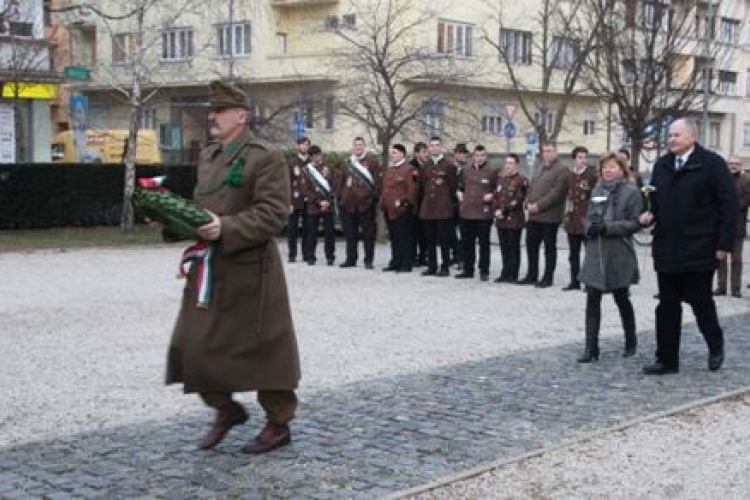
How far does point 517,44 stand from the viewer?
4697 cm

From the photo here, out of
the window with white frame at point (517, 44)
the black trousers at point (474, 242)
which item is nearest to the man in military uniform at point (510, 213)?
the black trousers at point (474, 242)

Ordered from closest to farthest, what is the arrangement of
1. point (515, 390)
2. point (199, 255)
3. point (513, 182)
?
point (199, 255) → point (515, 390) → point (513, 182)

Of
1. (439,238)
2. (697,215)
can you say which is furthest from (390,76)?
(697,215)

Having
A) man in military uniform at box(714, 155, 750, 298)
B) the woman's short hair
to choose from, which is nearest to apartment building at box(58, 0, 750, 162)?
man in military uniform at box(714, 155, 750, 298)

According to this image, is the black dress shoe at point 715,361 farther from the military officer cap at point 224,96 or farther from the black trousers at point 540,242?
the black trousers at point 540,242

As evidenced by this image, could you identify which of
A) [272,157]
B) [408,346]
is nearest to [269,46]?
[408,346]

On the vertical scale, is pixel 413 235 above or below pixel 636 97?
below

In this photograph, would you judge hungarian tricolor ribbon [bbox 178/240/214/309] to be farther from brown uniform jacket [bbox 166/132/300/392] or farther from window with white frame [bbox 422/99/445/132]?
window with white frame [bbox 422/99/445/132]

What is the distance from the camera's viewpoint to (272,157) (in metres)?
5.87

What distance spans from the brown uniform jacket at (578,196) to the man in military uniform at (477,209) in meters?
1.27

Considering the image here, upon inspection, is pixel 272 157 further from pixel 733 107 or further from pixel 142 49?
pixel 733 107

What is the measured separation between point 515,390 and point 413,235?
9182 mm

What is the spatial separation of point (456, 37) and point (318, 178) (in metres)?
28.5

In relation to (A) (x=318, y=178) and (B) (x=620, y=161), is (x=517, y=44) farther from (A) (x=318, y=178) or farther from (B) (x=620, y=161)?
(B) (x=620, y=161)
